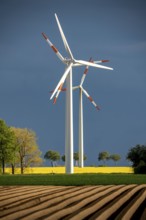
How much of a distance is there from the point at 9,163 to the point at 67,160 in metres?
18.7

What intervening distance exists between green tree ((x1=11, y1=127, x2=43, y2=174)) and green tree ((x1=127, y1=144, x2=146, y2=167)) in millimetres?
19067

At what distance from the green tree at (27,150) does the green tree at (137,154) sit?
1907 centimetres

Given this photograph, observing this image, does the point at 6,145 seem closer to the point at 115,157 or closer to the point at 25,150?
the point at 25,150

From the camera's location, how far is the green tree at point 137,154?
5062cm

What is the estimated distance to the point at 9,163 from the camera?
2399 inches

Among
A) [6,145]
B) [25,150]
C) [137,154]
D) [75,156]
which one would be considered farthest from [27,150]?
[75,156]

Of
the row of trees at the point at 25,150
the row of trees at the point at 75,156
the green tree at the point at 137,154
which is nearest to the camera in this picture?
the green tree at the point at 137,154

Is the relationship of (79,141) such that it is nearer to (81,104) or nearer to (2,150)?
(81,104)

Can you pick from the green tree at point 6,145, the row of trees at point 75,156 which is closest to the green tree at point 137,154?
the green tree at point 6,145

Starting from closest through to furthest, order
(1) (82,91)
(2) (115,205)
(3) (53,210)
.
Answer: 1. (3) (53,210)
2. (2) (115,205)
3. (1) (82,91)

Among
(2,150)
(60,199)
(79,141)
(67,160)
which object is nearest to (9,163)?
(2,150)

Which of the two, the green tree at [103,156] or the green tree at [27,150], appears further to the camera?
the green tree at [103,156]

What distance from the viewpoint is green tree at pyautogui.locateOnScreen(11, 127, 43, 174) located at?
210 feet

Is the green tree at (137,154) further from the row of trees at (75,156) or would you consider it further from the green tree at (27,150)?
the row of trees at (75,156)
